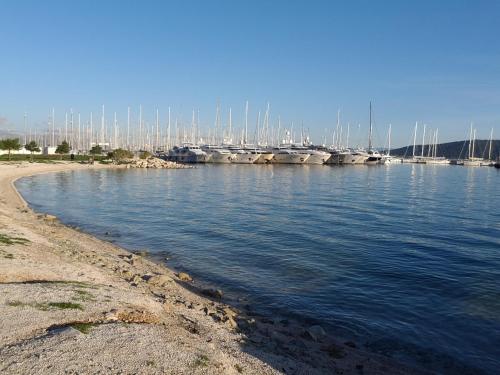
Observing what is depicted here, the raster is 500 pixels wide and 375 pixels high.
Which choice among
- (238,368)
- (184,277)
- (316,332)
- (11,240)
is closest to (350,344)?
(316,332)

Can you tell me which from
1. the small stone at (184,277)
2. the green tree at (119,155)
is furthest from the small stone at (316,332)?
the green tree at (119,155)

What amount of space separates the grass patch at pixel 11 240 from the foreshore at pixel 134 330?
0.20 meters

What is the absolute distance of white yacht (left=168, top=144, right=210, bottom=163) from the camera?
154250 mm

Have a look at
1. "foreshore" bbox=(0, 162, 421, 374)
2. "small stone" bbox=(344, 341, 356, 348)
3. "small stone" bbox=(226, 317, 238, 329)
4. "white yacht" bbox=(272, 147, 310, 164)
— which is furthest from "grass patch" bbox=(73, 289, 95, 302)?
"white yacht" bbox=(272, 147, 310, 164)

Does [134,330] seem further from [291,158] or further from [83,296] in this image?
[291,158]

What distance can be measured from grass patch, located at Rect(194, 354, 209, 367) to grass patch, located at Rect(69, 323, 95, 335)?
208 cm

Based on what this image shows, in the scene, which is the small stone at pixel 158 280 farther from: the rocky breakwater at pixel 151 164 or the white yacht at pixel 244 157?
the white yacht at pixel 244 157

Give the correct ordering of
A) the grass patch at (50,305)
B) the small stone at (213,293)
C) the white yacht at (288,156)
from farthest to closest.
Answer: the white yacht at (288,156)
the small stone at (213,293)
the grass patch at (50,305)

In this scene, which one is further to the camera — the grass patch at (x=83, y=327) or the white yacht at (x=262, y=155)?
the white yacht at (x=262, y=155)

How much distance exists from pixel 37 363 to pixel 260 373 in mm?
3680

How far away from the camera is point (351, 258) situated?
20641 millimetres

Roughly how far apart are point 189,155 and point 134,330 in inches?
5902

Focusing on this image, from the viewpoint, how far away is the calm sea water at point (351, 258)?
1249 cm

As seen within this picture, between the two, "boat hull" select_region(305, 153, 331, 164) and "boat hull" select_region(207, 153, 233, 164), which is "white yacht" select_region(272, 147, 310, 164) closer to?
"boat hull" select_region(305, 153, 331, 164)
